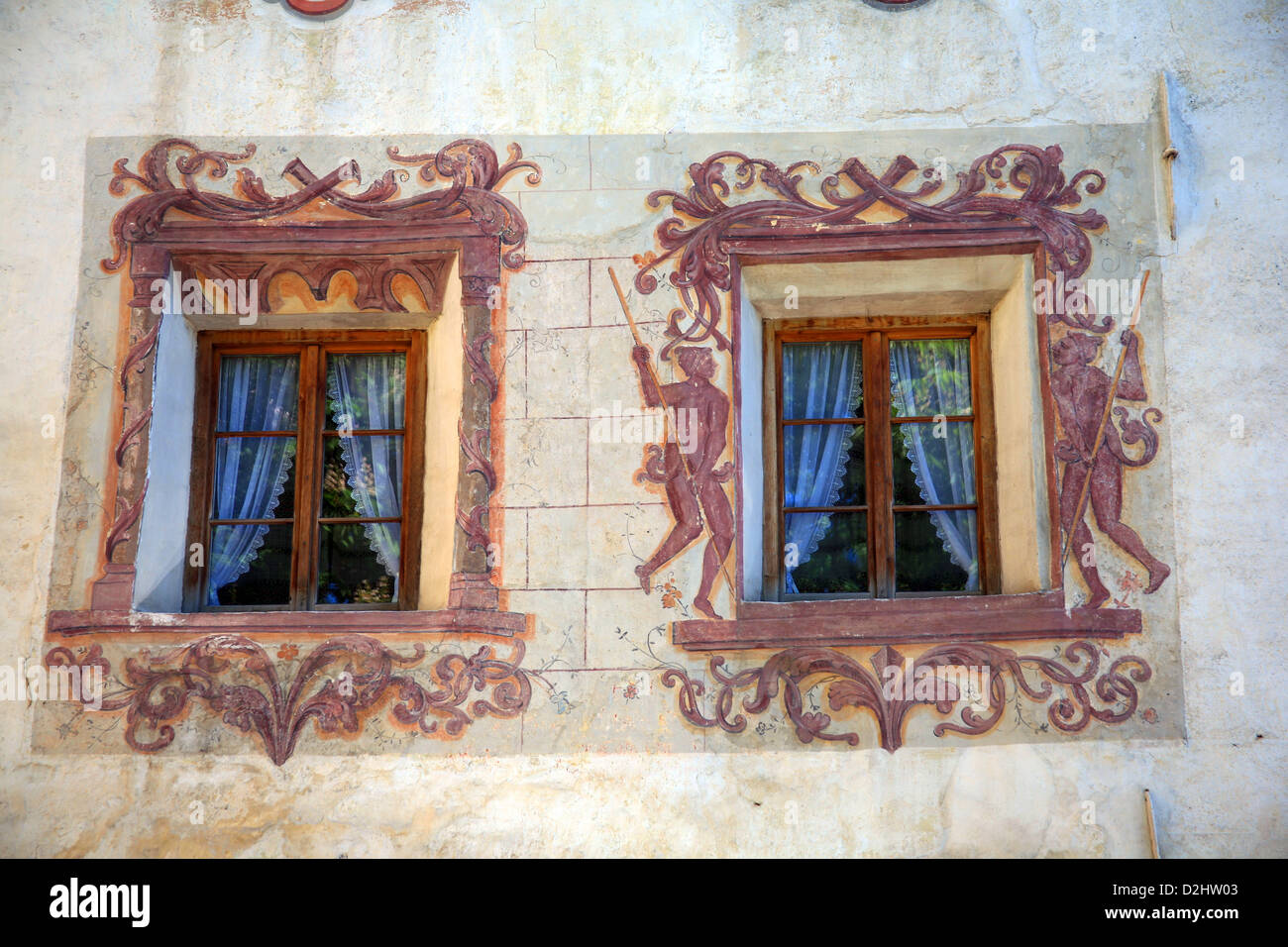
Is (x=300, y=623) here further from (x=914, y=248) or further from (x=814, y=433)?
(x=914, y=248)

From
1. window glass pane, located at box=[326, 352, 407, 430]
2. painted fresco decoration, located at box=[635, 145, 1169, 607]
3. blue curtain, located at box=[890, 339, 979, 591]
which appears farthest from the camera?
window glass pane, located at box=[326, 352, 407, 430]

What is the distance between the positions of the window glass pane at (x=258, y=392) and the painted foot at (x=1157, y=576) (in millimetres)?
3456

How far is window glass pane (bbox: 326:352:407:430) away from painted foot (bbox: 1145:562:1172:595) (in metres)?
3.02

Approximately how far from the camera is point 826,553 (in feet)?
20.0

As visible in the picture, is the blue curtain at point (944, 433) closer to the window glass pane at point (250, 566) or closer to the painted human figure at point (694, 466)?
the painted human figure at point (694, 466)

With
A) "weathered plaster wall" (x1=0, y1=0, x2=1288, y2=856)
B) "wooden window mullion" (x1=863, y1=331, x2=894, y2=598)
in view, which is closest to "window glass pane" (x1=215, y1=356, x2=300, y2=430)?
"weathered plaster wall" (x1=0, y1=0, x2=1288, y2=856)

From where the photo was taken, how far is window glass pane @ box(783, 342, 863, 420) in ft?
20.5

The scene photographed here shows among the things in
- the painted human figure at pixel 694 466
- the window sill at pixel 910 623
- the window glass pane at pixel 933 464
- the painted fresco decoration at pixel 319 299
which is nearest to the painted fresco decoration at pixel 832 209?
the painted human figure at pixel 694 466

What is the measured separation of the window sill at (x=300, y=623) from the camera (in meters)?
5.72

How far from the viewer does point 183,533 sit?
614cm

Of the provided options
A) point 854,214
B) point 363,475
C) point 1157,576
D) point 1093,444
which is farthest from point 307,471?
point 1157,576

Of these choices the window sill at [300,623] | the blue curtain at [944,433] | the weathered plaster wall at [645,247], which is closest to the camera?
the weathered plaster wall at [645,247]

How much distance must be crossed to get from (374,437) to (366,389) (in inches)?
Result: 8.6

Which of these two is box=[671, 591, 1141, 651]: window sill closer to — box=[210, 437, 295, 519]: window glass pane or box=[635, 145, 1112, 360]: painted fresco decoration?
box=[635, 145, 1112, 360]: painted fresco decoration
